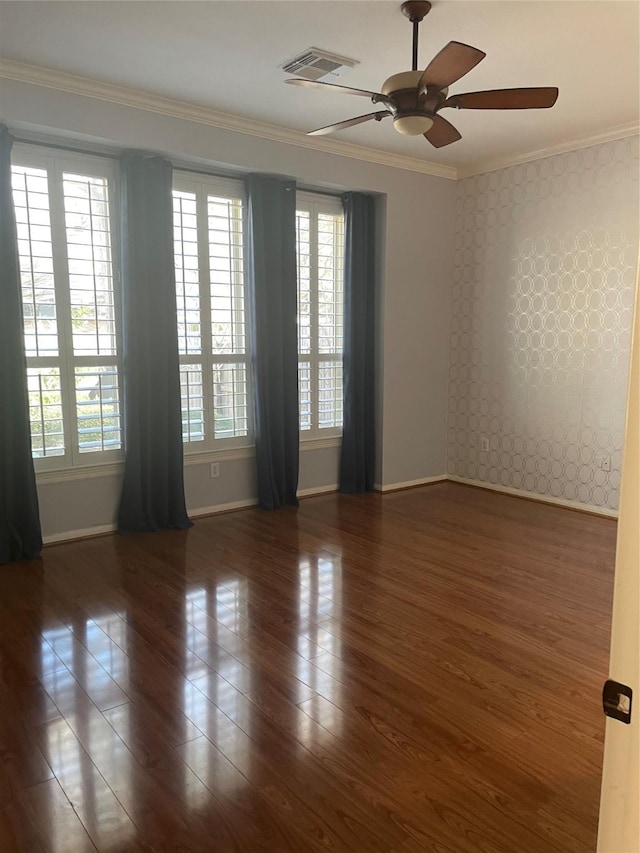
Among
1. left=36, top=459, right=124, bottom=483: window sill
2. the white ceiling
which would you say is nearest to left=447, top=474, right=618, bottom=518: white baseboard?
the white ceiling

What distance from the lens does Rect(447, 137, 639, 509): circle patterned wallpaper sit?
484 cm

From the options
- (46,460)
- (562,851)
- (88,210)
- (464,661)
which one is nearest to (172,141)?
(88,210)

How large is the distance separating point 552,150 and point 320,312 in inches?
88.8

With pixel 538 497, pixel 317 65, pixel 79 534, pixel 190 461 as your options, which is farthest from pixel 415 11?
pixel 538 497

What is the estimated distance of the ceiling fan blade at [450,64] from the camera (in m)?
2.42

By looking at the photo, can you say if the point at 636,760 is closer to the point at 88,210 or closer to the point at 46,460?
the point at 46,460

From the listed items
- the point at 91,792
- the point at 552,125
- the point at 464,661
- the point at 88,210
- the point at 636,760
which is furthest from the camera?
the point at 552,125

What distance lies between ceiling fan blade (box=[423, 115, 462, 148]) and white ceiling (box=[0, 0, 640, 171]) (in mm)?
471

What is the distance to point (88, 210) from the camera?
423cm

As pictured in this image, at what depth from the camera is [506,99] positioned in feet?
9.48

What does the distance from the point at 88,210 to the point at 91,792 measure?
352 cm

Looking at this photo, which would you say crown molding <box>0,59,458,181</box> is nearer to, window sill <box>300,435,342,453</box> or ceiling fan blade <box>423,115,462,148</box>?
ceiling fan blade <box>423,115,462,148</box>

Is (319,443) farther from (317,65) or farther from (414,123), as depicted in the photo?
(414,123)

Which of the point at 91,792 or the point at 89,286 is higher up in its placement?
the point at 89,286
